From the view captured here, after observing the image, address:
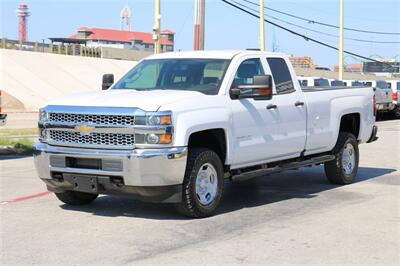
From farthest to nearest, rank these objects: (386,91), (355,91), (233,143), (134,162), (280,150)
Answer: (386,91) < (355,91) < (280,150) < (233,143) < (134,162)

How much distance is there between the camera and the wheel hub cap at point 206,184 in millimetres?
7625

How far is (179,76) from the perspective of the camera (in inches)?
336

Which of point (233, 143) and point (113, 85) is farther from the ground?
point (113, 85)

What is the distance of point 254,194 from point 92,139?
3001mm

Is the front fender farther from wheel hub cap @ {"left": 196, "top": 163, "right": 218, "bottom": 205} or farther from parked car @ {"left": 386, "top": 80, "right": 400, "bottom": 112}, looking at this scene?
parked car @ {"left": 386, "top": 80, "right": 400, "bottom": 112}

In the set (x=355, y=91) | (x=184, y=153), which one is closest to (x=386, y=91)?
(x=355, y=91)

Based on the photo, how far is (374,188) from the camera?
1005 centimetres

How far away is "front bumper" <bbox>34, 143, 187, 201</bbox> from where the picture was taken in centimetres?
707

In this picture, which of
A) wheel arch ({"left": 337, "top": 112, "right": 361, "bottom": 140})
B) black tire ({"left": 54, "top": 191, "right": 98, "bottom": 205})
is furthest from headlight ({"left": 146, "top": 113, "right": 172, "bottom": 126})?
wheel arch ({"left": 337, "top": 112, "right": 361, "bottom": 140})

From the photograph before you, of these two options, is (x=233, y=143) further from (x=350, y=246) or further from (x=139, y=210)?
(x=350, y=246)

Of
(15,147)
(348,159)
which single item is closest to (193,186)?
(348,159)

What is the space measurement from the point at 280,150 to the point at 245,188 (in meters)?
1.35

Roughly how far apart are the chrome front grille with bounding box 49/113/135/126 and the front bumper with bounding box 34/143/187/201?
309 mm

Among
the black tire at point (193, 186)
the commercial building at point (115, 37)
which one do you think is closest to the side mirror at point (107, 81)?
the black tire at point (193, 186)
